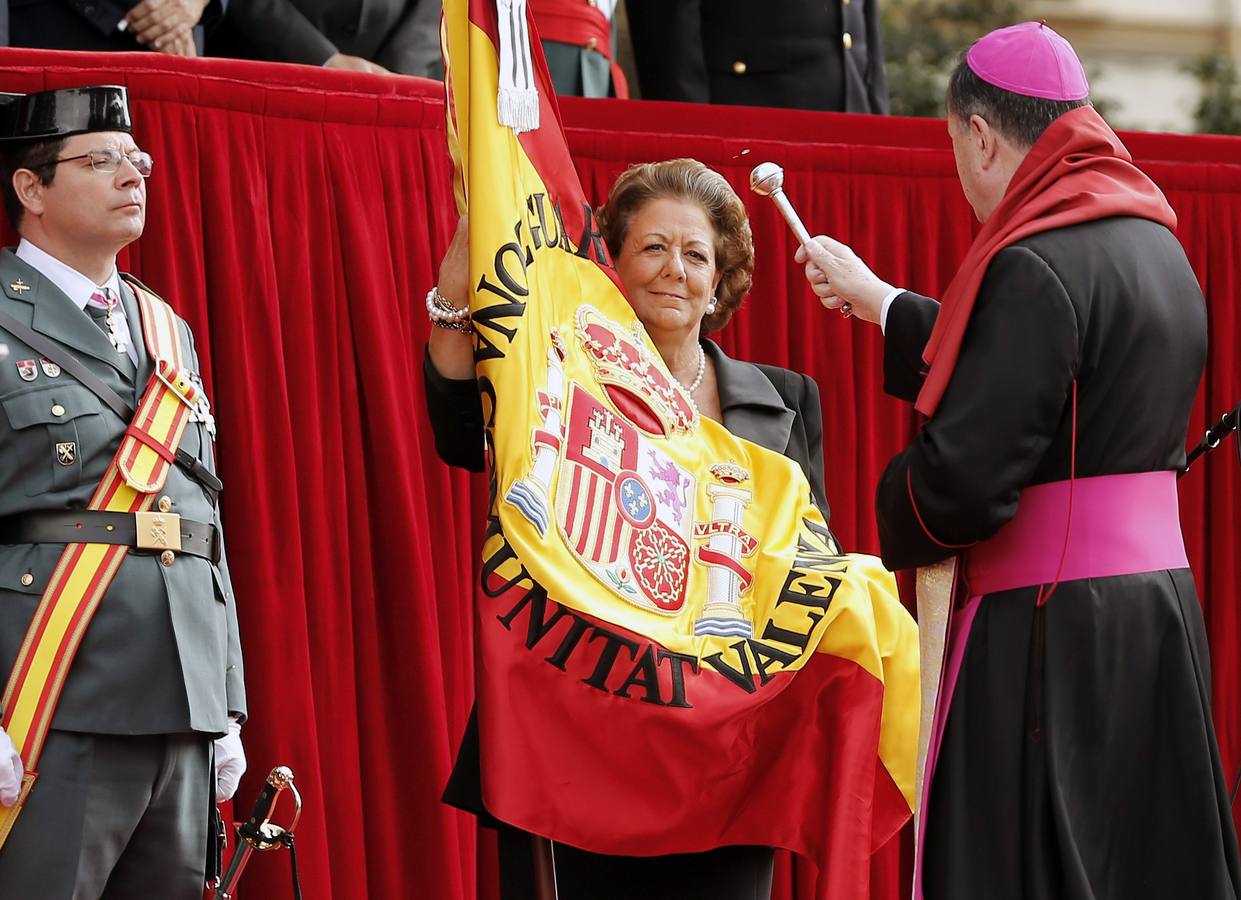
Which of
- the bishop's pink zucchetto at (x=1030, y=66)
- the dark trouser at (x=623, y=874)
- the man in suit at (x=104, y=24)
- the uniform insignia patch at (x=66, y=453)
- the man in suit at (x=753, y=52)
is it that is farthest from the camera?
the man in suit at (x=753, y=52)

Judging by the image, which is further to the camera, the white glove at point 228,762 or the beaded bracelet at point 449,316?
the white glove at point 228,762

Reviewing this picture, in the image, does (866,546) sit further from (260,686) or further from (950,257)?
(260,686)

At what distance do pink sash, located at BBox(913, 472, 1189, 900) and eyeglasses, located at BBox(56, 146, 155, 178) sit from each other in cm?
167

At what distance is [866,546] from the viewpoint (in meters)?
4.59

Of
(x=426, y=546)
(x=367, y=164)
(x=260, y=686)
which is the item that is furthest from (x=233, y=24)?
(x=260, y=686)

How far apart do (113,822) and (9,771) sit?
8.4 inches

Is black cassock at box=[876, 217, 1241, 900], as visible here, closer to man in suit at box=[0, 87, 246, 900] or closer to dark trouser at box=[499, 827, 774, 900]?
dark trouser at box=[499, 827, 774, 900]

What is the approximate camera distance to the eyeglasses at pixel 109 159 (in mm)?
3287

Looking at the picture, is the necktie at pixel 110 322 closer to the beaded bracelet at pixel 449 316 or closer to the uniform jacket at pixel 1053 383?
the beaded bracelet at pixel 449 316

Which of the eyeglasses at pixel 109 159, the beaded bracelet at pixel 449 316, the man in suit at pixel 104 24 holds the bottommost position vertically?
the beaded bracelet at pixel 449 316

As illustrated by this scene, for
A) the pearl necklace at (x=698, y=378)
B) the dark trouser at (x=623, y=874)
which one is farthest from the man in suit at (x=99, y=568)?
the pearl necklace at (x=698, y=378)

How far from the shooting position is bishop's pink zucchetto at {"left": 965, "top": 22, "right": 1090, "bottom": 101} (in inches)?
111

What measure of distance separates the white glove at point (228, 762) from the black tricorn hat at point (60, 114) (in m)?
1.11

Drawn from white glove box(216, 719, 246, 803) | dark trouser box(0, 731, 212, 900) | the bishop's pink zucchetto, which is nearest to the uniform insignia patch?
dark trouser box(0, 731, 212, 900)
